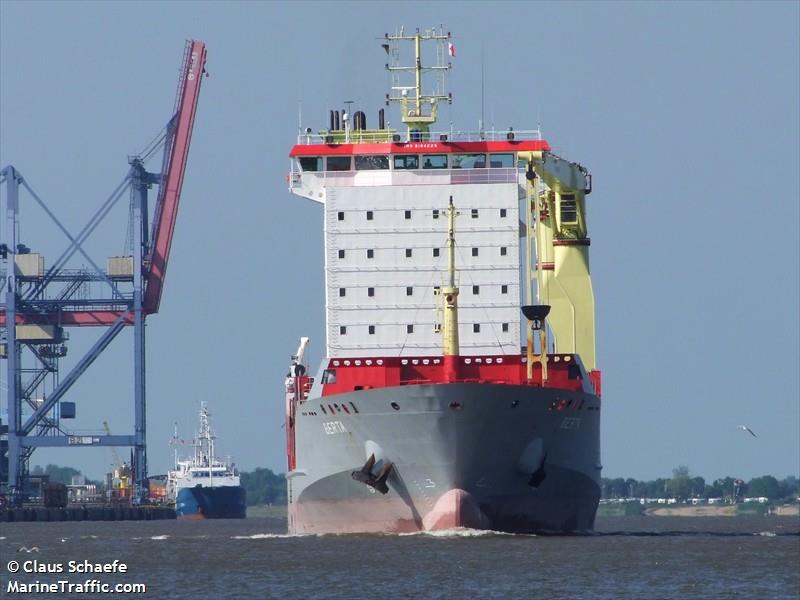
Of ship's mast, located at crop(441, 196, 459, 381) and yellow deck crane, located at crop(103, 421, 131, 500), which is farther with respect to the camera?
yellow deck crane, located at crop(103, 421, 131, 500)

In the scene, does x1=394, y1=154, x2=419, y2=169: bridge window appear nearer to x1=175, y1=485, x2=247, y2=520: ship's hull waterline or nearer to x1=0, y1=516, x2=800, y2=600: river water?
x1=0, y1=516, x2=800, y2=600: river water

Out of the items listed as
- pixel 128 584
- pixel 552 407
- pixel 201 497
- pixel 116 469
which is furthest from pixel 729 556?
pixel 116 469

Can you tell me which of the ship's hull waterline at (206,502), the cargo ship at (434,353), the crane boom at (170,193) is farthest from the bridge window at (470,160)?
the ship's hull waterline at (206,502)

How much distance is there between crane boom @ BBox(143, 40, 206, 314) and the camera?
4518 inches

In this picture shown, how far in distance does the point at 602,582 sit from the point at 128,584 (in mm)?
10306

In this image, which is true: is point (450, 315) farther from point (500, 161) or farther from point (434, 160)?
point (500, 161)

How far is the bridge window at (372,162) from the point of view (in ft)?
209

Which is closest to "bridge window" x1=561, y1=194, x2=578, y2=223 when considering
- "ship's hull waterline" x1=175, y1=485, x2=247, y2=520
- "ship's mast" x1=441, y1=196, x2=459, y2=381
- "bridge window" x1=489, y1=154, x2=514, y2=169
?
"bridge window" x1=489, y1=154, x2=514, y2=169

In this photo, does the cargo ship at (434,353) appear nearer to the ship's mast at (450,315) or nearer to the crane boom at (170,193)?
the ship's mast at (450,315)

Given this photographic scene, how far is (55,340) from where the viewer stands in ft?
365

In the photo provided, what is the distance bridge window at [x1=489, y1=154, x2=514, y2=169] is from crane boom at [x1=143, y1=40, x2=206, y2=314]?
53.3 metres

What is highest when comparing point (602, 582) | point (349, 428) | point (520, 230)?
point (520, 230)

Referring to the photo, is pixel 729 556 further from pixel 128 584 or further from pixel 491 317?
Answer: pixel 128 584

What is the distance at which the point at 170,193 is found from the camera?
114875 mm
